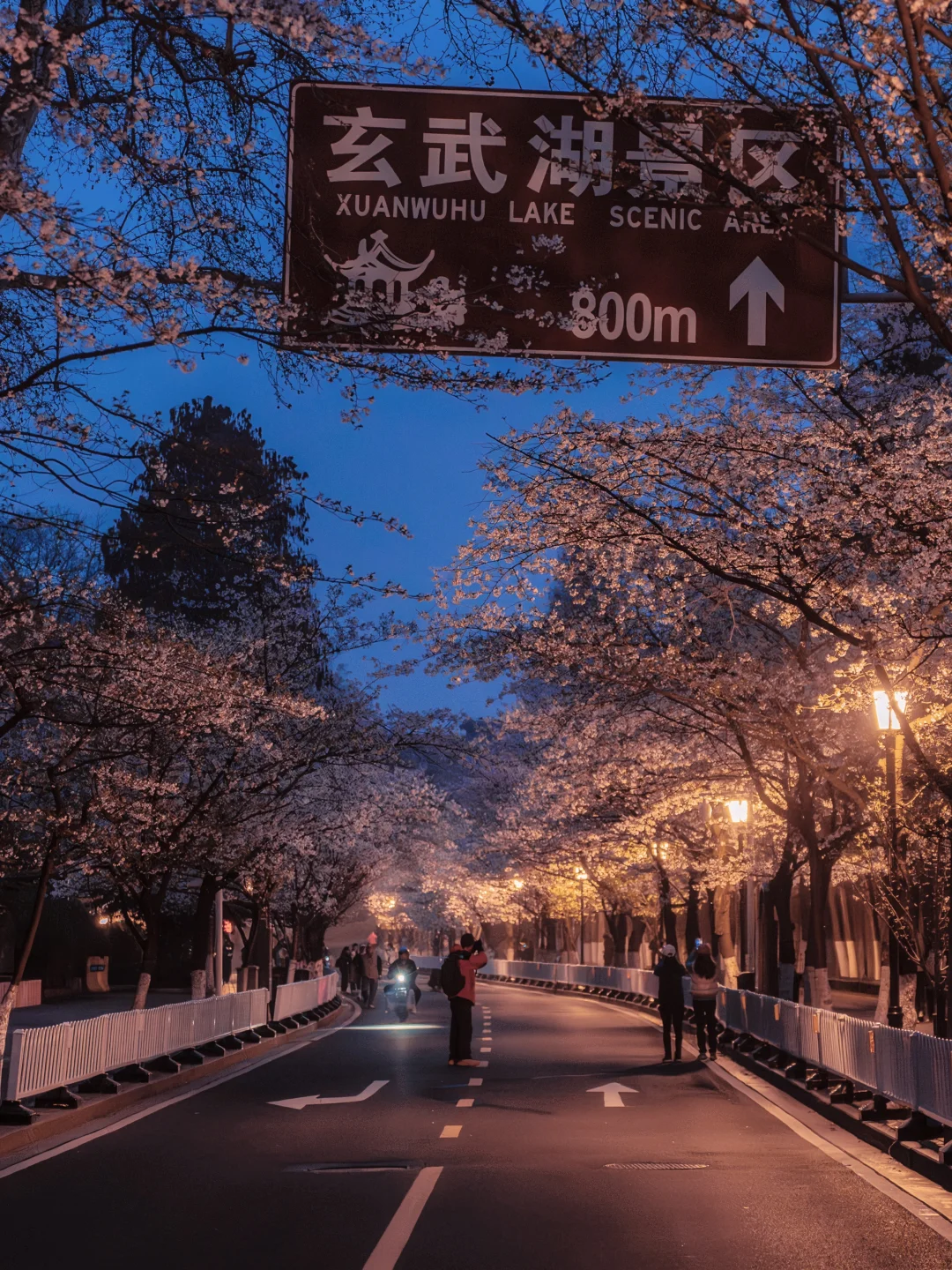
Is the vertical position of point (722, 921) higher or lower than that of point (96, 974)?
higher

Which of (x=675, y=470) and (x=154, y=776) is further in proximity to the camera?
(x=154, y=776)

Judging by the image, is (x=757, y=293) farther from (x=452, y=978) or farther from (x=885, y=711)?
(x=452, y=978)

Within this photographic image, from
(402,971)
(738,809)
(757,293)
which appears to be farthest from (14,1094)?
(402,971)

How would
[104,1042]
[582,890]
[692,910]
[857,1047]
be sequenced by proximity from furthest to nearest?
[582,890]
[692,910]
[104,1042]
[857,1047]

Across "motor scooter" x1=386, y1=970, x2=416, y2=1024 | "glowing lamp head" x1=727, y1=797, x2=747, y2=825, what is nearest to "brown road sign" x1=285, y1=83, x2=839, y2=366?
"glowing lamp head" x1=727, y1=797, x2=747, y2=825

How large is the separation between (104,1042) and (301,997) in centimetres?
1935

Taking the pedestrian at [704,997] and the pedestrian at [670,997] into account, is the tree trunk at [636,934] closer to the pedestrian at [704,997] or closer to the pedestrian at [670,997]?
the pedestrian at [704,997]

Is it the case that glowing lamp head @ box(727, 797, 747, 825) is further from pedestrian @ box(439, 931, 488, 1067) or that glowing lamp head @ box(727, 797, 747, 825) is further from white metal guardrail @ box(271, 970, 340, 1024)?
white metal guardrail @ box(271, 970, 340, 1024)

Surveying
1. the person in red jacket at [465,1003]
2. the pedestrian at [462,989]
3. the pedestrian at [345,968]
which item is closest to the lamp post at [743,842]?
the pedestrian at [462,989]

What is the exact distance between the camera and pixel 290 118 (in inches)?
355

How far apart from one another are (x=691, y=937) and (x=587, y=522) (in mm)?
27745

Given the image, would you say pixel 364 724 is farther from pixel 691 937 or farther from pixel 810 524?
pixel 810 524

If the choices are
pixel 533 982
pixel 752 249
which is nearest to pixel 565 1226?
pixel 752 249

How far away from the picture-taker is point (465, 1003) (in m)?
22.6
